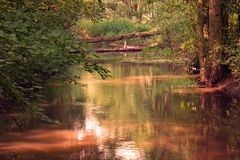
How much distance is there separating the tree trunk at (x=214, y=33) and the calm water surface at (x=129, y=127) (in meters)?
1.04

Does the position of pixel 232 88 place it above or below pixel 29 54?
below

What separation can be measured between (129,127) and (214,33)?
8.67m

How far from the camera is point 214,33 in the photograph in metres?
21.5

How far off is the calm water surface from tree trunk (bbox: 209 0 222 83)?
1.04 m

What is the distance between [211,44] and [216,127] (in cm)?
774

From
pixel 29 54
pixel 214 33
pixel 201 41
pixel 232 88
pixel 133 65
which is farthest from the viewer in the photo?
pixel 133 65

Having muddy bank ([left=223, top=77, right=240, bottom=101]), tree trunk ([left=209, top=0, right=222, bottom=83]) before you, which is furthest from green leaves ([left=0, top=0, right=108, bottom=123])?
tree trunk ([left=209, top=0, right=222, bottom=83])

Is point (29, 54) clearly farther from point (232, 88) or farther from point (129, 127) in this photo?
point (232, 88)

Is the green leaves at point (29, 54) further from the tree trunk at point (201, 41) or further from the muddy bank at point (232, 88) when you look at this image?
the tree trunk at point (201, 41)

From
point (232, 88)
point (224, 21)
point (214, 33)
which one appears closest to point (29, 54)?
point (232, 88)

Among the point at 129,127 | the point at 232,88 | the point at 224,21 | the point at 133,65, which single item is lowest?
the point at 129,127

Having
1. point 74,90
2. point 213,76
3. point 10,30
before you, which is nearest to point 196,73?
point 213,76

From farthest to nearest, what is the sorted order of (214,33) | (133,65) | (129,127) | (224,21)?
(133,65) → (224,21) → (214,33) → (129,127)

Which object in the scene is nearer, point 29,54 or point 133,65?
point 29,54
